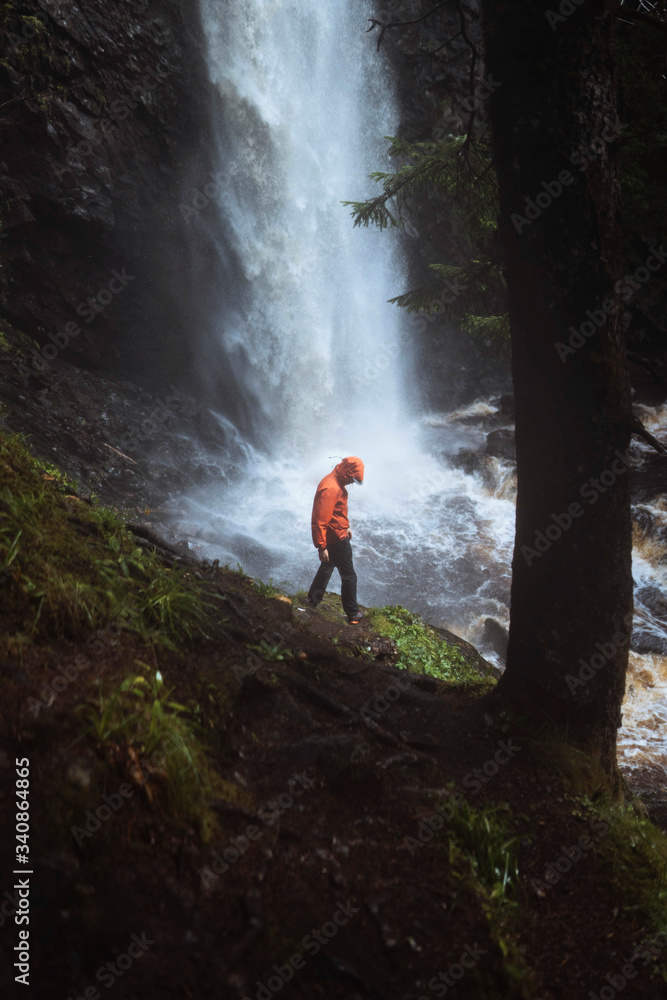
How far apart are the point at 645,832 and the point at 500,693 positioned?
0.99 metres

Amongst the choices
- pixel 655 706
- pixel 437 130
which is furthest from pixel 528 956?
pixel 437 130

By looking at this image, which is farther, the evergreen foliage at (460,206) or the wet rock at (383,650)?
the wet rock at (383,650)

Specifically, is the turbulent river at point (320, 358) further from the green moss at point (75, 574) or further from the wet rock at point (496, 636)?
the green moss at point (75, 574)

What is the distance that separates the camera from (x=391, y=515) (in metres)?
16.2

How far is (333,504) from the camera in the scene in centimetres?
693
